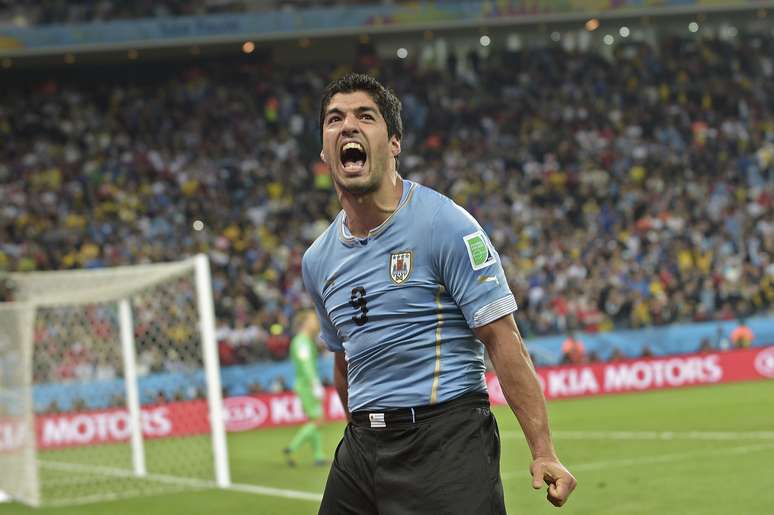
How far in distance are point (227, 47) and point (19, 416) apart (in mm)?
22681

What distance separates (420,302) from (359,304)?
0.74 ft

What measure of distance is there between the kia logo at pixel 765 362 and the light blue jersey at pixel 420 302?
73.6 feet

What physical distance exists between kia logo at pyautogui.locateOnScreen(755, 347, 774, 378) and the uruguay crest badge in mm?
22614

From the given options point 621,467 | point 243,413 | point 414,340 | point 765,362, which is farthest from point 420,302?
point 765,362

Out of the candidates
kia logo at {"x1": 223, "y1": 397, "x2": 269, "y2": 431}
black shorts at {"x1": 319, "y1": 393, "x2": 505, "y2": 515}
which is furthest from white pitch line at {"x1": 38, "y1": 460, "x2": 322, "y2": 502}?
black shorts at {"x1": 319, "y1": 393, "x2": 505, "y2": 515}

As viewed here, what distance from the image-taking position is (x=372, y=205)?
13.3 ft

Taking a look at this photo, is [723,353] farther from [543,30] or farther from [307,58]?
[307,58]

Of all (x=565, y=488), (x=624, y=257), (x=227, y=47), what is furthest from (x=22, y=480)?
(x=227, y=47)

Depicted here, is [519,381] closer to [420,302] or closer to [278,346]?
[420,302]

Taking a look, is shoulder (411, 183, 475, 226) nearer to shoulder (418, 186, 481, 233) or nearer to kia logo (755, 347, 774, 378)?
shoulder (418, 186, 481, 233)

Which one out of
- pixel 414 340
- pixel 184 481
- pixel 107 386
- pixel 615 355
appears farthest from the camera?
pixel 615 355

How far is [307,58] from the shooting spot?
122 ft

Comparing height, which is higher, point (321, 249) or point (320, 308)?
point (321, 249)

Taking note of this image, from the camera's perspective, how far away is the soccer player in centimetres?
386
